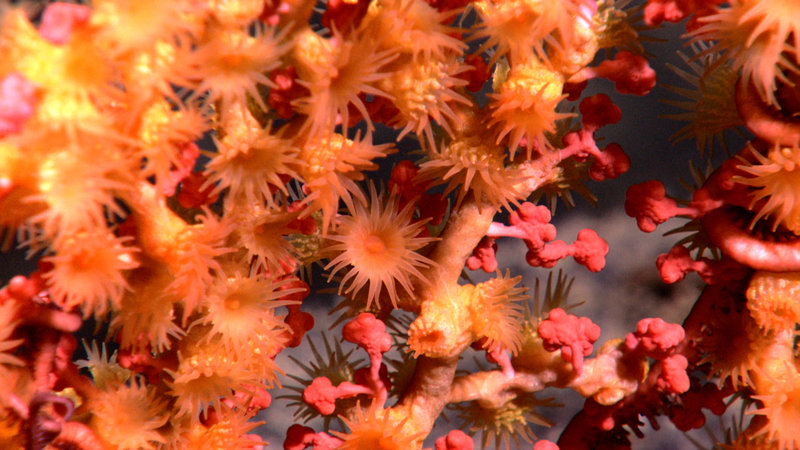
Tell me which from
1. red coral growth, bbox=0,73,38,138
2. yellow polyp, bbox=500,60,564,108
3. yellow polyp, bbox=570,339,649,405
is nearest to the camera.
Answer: red coral growth, bbox=0,73,38,138

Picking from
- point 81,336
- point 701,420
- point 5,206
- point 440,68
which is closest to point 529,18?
point 440,68

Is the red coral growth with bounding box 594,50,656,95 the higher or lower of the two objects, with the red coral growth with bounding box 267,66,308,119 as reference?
lower

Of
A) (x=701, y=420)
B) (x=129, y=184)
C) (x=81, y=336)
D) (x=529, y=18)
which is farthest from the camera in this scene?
(x=81, y=336)

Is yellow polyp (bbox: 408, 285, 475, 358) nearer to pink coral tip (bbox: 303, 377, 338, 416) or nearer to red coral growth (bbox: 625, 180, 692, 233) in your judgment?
pink coral tip (bbox: 303, 377, 338, 416)

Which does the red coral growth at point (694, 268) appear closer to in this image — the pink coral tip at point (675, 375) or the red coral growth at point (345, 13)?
the pink coral tip at point (675, 375)

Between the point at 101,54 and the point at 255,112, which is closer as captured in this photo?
the point at 101,54

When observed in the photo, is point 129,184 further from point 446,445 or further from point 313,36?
point 446,445

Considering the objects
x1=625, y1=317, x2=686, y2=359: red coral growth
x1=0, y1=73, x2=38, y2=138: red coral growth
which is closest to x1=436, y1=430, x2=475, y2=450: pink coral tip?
x1=625, y1=317, x2=686, y2=359: red coral growth
